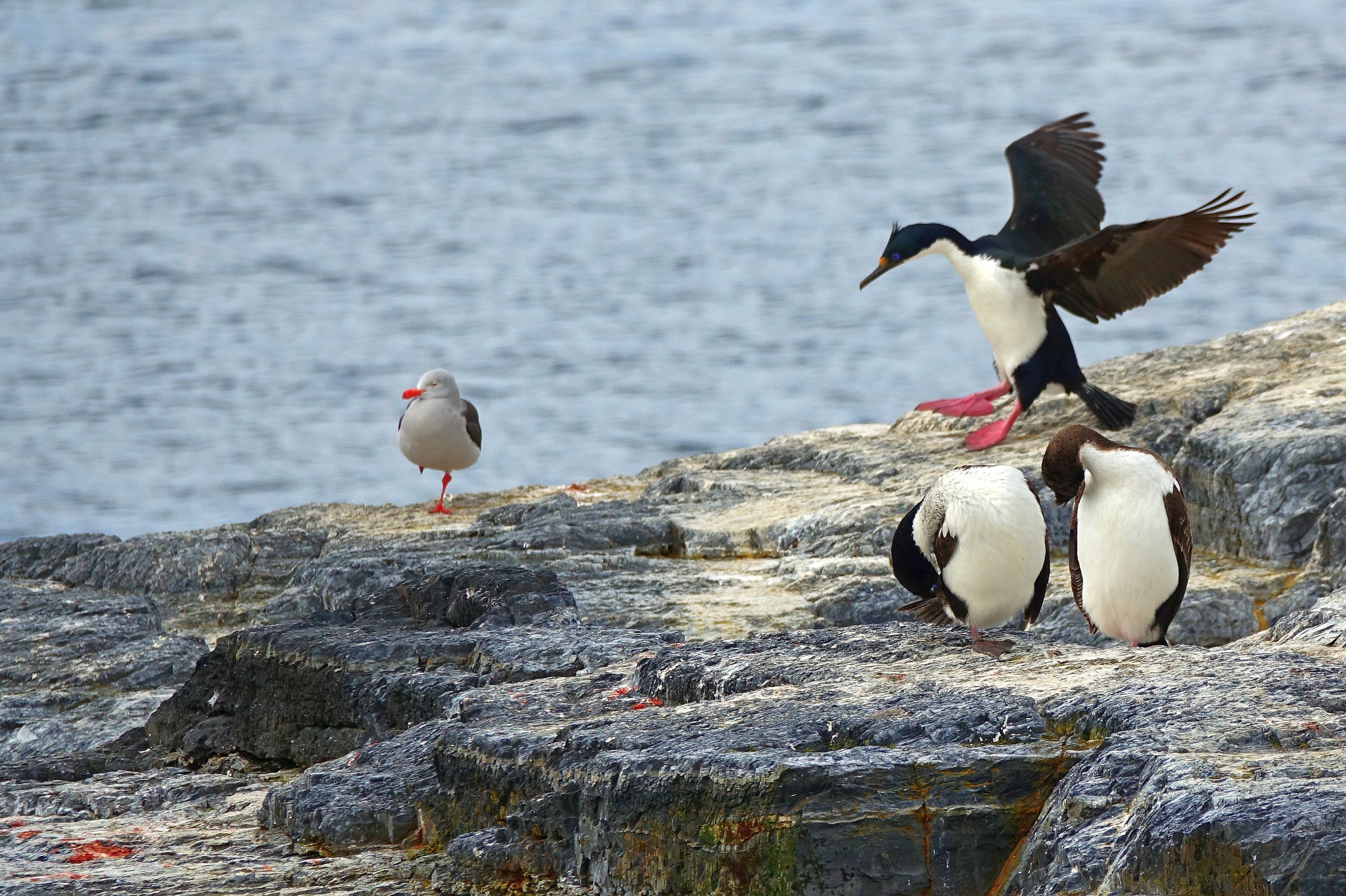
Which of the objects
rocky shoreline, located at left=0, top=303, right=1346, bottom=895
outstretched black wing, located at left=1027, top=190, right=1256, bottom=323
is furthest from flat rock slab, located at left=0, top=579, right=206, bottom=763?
outstretched black wing, located at left=1027, top=190, right=1256, bottom=323

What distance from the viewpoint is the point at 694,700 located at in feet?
14.4

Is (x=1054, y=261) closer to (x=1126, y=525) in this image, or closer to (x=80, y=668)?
(x=1126, y=525)

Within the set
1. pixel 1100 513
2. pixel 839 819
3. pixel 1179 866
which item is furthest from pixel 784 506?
pixel 1179 866

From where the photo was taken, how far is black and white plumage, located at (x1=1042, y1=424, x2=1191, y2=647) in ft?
16.0

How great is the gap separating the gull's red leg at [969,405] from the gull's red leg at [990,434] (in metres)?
0.40

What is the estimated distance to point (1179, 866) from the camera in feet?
9.68

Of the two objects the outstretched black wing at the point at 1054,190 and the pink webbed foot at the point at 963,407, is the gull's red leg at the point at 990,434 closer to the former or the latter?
the pink webbed foot at the point at 963,407

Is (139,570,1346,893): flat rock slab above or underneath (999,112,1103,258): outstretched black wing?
underneath

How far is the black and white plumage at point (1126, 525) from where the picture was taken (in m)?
4.87

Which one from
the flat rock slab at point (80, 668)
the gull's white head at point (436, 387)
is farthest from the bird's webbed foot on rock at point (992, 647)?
the gull's white head at point (436, 387)

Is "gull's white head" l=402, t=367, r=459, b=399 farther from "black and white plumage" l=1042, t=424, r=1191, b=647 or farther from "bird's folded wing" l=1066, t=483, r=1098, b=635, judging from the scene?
"black and white plumage" l=1042, t=424, r=1191, b=647

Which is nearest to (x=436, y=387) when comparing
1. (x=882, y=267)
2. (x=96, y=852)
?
(x=882, y=267)

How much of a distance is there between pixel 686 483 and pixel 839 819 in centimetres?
546

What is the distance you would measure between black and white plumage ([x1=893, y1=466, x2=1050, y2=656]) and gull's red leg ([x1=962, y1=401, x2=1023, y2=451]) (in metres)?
3.52
